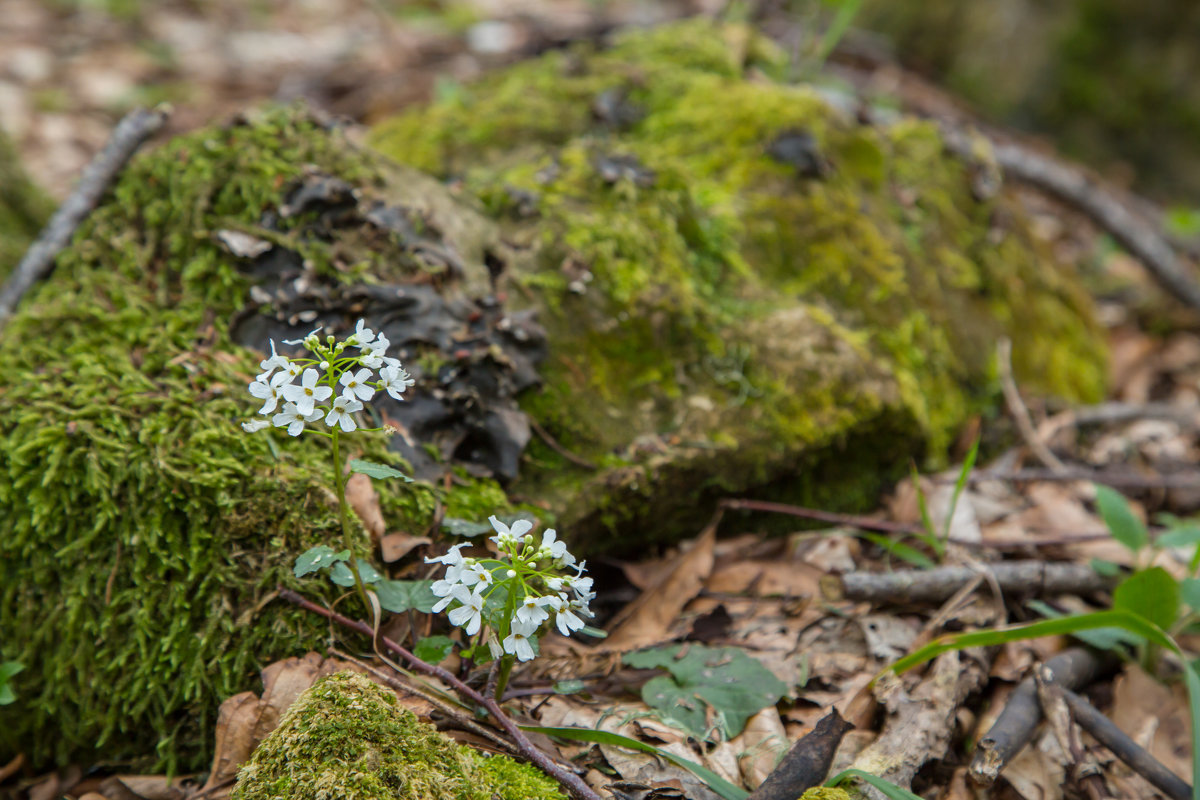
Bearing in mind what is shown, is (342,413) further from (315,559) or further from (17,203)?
(17,203)

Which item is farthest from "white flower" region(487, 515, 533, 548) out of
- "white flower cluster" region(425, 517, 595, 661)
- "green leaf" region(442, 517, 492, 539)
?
"green leaf" region(442, 517, 492, 539)

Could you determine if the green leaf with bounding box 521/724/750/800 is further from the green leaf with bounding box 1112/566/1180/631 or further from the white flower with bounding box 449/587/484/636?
the green leaf with bounding box 1112/566/1180/631

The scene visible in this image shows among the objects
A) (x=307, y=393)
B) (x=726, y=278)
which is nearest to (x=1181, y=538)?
(x=726, y=278)

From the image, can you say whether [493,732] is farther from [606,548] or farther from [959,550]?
[959,550]

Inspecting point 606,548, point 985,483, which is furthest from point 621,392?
point 985,483

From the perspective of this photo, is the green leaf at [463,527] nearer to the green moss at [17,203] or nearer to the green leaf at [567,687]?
the green leaf at [567,687]

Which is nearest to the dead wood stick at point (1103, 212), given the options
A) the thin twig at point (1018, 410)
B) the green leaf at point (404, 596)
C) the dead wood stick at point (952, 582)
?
the thin twig at point (1018, 410)

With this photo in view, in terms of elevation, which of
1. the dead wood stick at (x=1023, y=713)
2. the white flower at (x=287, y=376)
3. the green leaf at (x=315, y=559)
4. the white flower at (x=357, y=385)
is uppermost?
the white flower at (x=287, y=376)
